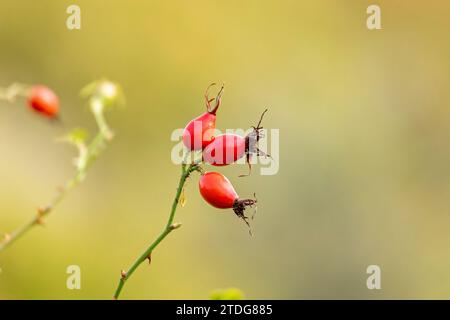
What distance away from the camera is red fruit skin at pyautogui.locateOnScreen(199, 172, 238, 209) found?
5.69ft

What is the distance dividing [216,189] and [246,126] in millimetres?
5749

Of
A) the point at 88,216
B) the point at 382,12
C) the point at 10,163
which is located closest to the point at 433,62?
the point at 382,12

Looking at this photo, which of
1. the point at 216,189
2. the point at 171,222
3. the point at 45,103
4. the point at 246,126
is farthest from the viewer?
the point at 246,126

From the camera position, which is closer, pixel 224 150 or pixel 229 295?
pixel 229 295

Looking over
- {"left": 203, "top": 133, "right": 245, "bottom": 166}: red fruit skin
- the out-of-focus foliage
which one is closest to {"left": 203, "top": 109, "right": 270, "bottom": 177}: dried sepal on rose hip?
{"left": 203, "top": 133, "right": 245, "bottom": 166}: red fruit skin

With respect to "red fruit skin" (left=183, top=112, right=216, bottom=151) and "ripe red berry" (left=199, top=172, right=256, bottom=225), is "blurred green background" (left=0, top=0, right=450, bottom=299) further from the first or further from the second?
"red fruit skin" (left=183, top=112, right=216, bottom=151)

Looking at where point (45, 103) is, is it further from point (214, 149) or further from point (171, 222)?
point (171, 222)

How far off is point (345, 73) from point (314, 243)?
2.31 meters

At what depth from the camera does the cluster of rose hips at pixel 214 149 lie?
64.9 inches

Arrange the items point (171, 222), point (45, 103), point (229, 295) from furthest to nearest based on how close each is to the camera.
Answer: point (45, 103) < point (171, 222) < point (229, 295)

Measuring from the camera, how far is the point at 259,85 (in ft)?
25.7

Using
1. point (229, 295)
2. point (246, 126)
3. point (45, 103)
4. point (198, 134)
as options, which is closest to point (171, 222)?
point (229, 295)

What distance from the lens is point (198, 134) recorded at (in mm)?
1681
